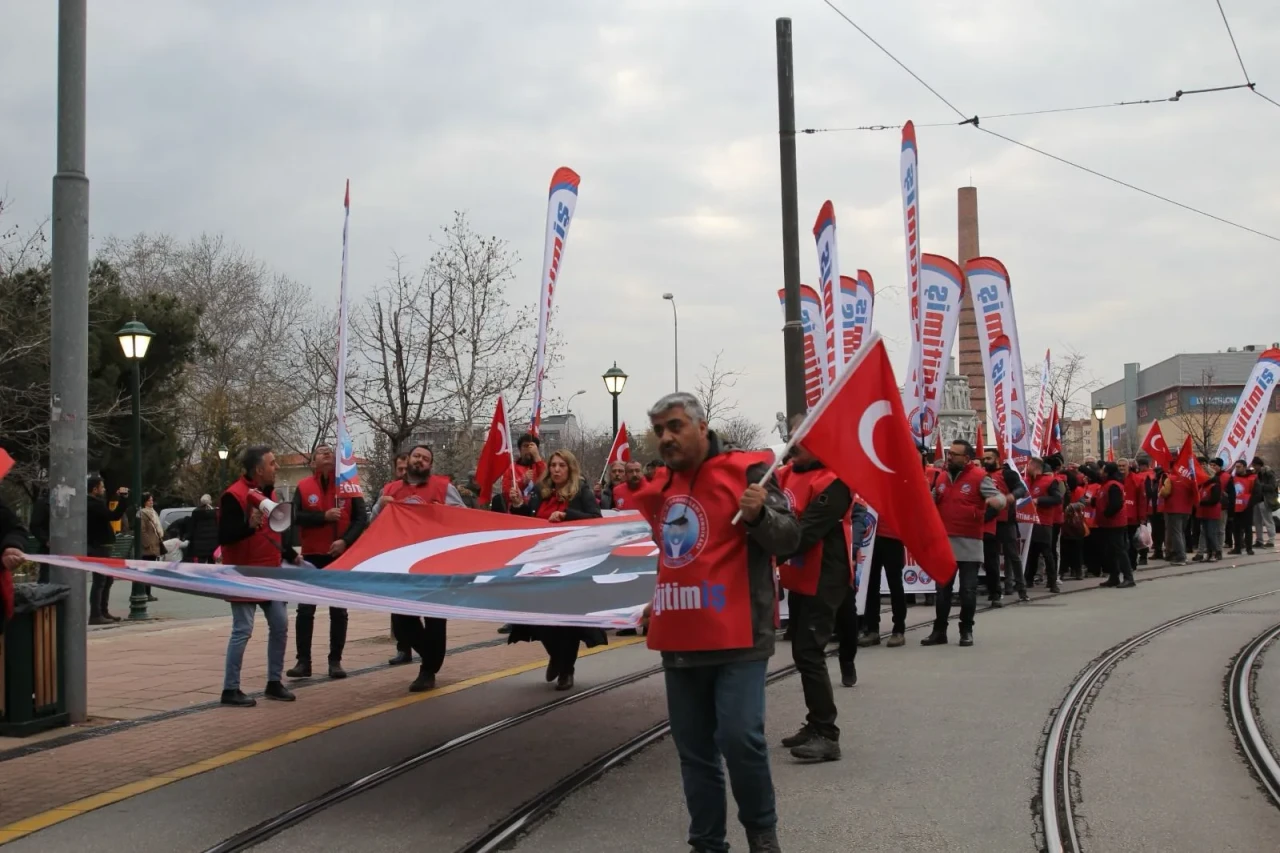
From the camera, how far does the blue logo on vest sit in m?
4.82

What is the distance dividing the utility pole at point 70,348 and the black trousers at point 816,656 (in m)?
4.96

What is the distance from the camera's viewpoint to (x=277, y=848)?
5402 mm

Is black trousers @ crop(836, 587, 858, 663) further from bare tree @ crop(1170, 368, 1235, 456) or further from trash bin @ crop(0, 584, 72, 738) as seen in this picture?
bare tree @ crop(1170, 368, 1235, 456)

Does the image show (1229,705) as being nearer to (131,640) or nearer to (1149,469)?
(131,640)

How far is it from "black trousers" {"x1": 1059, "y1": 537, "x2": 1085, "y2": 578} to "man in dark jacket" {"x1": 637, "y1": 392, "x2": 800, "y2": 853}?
57.0 feet

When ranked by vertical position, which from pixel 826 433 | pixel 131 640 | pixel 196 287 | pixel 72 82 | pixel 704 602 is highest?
pixel 196 287

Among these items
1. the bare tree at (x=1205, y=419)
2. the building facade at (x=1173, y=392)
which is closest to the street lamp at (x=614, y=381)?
the bare tree at (x=1205, y=419)

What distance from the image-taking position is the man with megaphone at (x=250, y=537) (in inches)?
344

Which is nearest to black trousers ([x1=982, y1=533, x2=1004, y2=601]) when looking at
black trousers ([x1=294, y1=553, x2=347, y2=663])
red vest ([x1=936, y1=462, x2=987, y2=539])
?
red vest ([x1=936, y1=462, x2=987, y2=539])

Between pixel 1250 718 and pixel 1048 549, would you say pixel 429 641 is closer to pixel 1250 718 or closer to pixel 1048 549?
pixel 1250 718

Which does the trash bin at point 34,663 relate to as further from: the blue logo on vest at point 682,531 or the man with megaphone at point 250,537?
the blue logo on vest at point 682,531

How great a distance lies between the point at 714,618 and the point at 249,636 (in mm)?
5260

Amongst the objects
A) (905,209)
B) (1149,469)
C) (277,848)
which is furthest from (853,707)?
(1149,469)

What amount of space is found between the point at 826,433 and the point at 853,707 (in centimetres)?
383
